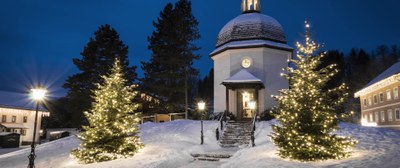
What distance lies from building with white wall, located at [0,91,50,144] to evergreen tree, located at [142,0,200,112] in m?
22.0

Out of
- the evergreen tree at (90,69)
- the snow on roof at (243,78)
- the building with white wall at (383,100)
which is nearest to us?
the snow on roof at (243,78)

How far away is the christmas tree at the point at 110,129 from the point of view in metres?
14.4

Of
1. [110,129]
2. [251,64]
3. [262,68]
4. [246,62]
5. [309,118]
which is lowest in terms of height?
[110,129]

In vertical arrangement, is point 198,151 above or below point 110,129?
below

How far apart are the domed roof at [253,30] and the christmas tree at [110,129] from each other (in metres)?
15.7

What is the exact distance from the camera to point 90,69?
3741cm

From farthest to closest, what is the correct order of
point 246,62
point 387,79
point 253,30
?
point 387,79 < point 253,30 < point 246,62

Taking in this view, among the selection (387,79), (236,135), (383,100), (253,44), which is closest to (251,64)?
(253,44)

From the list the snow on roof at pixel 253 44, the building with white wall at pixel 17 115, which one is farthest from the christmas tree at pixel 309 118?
the building with white wall at pixel 17 115

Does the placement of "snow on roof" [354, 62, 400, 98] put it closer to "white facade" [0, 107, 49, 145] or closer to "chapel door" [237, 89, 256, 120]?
"chapel door" [237, 89, 256, 120]

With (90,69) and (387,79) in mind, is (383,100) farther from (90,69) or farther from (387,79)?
(90,69)

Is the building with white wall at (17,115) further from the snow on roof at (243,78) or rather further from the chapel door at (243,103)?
the snow on roof at (243,78)

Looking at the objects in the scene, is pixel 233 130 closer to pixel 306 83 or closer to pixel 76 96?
pixel 306 83

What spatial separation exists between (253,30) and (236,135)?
12632 mm
